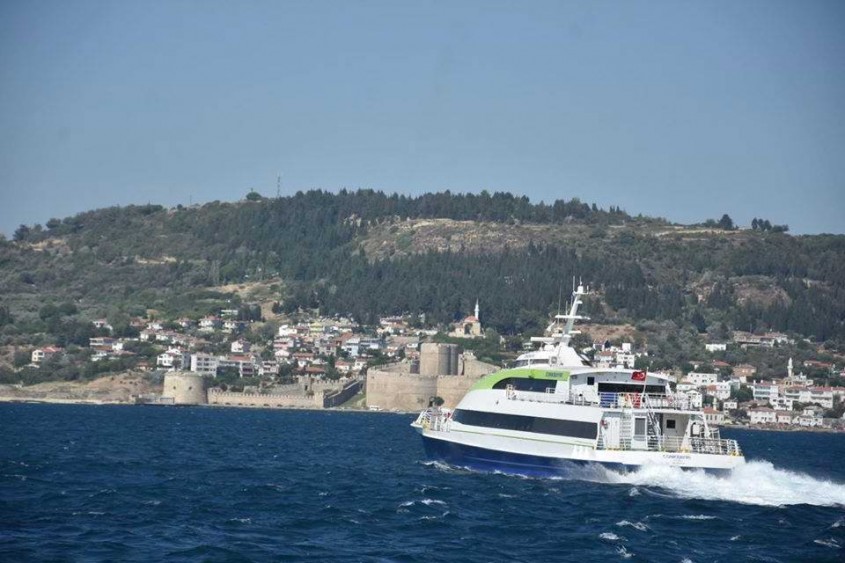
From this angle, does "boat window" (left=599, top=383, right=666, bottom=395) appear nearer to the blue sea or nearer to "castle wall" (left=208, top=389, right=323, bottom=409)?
the blue sea

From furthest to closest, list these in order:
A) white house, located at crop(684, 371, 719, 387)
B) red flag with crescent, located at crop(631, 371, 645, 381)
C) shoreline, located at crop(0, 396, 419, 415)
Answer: white house, located at crop(684, 371, 719, 387)
shoreline, located at crop(0, 396, 419, 415)
red flag with crescent, located at crop(631, 371, 645, 381)

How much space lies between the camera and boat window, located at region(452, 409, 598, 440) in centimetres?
4959

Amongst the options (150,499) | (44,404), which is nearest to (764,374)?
(44,404)

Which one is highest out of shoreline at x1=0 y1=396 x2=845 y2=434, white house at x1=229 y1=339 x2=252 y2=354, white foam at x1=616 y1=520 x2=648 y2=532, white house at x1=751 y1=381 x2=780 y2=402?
white house at x1=229 y1=339 x2=252 y2=354

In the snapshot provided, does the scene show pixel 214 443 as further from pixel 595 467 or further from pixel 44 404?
pixel 44 404

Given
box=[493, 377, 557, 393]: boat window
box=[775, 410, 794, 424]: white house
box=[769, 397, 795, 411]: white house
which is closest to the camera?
box=[493, 377, 557, 393]: boat window

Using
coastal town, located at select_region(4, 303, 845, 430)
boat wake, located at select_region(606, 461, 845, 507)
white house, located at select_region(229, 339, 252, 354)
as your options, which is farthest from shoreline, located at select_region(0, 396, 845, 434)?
boat wake, located at select_region(606, 461, 845, 507)

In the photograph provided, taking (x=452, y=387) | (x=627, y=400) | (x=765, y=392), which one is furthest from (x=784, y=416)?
(x=627, y=400)

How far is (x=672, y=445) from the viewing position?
4972 cm

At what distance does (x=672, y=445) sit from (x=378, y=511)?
37.5ft

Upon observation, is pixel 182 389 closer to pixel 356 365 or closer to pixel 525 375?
pixel 356 365

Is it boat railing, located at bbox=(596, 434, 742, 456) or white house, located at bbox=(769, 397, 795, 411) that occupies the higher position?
boat railing, located at bbox=(596, 434, 742, 456)

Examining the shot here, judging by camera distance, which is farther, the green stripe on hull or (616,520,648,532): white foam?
the green stripe on hull

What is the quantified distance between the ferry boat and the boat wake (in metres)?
0.29
